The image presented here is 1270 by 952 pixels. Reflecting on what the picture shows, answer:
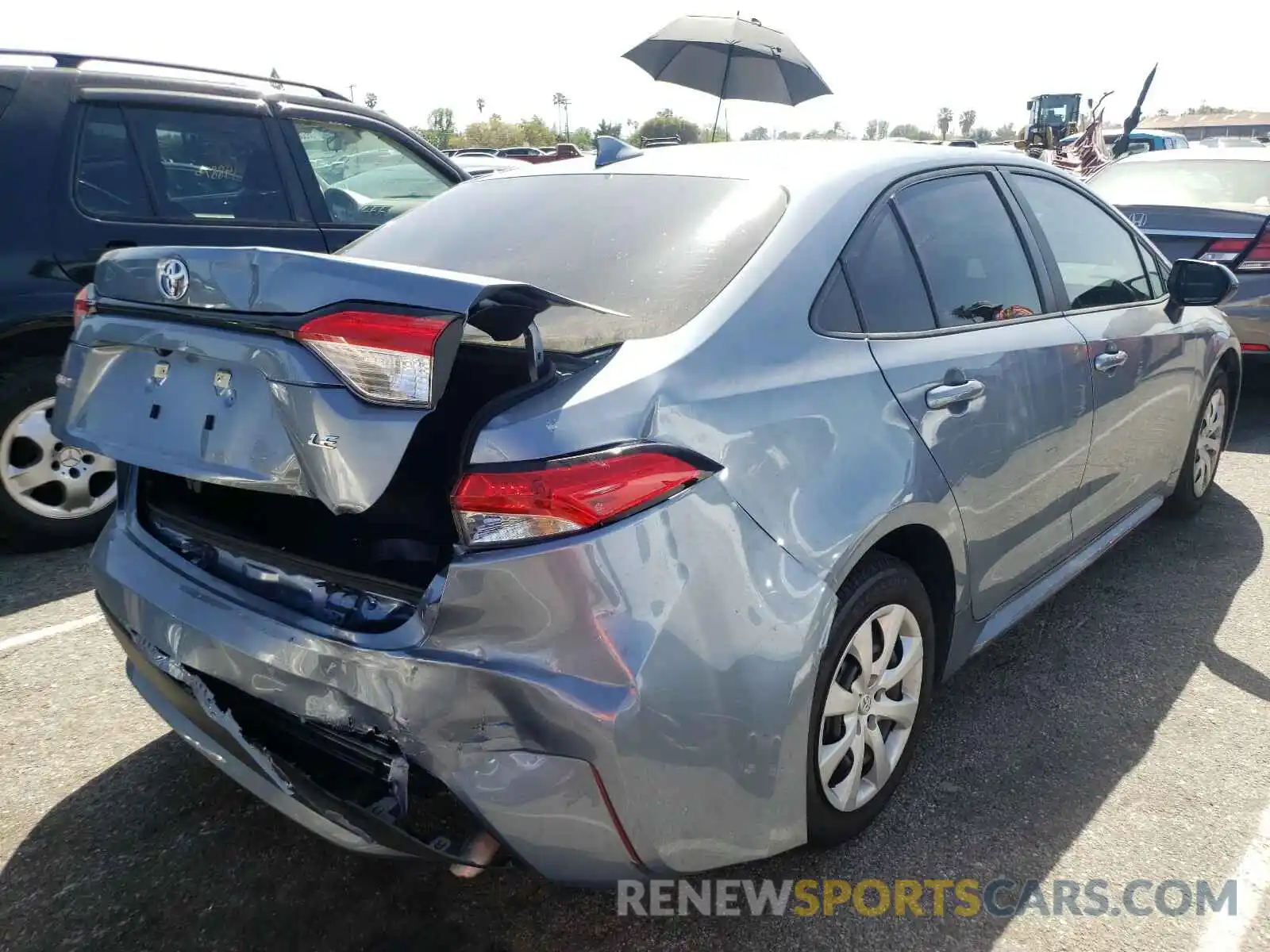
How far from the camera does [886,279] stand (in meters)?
2.47

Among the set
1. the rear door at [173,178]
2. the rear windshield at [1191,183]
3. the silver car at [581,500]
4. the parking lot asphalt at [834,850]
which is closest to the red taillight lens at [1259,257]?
the rear windshield at [1191,183]

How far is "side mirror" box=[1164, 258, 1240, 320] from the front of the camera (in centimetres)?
377

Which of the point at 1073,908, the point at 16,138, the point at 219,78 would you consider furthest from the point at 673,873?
the point at 219,78

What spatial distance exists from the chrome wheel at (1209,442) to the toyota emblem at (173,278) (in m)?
4.11

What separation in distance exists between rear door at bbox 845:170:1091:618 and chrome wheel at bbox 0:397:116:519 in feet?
10.7

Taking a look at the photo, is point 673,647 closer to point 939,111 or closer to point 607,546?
point 607,546

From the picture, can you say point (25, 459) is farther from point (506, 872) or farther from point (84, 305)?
point (506, 872)

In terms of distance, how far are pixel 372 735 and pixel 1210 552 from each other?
389 centimetres

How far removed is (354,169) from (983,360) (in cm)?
365

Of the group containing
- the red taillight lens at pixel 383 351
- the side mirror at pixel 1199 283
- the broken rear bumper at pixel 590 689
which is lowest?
the broken rear bumper at pixel 590 689

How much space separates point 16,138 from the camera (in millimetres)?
3973

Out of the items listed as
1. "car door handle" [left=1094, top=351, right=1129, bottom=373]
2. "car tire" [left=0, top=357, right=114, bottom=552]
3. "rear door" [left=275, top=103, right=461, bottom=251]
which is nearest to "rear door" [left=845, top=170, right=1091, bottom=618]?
"car door handle" [left=1094, top=351, right=1129, bottom=373]

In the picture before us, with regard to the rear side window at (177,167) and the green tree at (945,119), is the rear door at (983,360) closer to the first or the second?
the rear side window at (177,167)

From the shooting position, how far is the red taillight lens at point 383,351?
5.64ft
